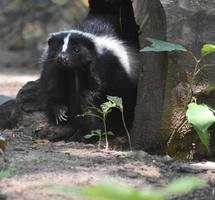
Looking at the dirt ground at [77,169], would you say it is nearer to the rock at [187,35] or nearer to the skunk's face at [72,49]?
the rock at [187,35]

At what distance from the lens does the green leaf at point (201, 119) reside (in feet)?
13.1

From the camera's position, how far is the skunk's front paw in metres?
5.37

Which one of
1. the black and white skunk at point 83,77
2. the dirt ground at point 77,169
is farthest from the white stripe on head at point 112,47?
the dirt ground at point 77,169

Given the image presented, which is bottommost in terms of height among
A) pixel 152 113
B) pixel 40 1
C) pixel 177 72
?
pixel 152 113

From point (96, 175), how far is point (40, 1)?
32.3 feet

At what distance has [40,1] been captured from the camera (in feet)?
42.3

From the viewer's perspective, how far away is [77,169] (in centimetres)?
363

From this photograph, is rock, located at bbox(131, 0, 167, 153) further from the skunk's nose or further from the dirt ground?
the skunk's nose

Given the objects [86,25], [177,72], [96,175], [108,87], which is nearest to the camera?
[96,175]

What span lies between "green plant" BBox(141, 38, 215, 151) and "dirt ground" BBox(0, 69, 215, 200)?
258 millimetres

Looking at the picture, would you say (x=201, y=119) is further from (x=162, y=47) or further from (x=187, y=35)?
(x=187, y=35)

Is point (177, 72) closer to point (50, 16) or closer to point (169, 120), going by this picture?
point (169, 120)

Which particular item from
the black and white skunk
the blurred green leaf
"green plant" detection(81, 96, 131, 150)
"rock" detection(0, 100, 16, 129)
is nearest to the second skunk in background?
the black and white skunk

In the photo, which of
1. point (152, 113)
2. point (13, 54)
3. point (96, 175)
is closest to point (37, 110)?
point (152, 113)
